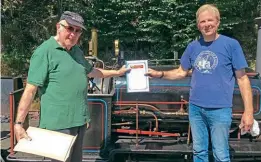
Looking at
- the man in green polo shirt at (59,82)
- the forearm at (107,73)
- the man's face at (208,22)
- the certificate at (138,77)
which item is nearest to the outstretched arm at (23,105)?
the man in green polo shirt at (59,82)

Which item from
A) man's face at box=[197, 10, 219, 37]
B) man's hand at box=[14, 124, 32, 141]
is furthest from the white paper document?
man's face at box=[197, 10, 219, 37]

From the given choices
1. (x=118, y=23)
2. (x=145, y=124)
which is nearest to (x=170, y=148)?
(x=145, y=124)

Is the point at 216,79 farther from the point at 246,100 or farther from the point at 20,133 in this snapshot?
the point at 20,133

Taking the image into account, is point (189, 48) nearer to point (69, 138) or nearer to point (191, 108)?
point (191, 108)

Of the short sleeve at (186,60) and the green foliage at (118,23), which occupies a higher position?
the green foliage at (118,23)

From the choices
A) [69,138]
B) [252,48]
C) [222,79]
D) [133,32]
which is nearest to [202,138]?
[222,79]

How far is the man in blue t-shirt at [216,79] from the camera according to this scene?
282cm

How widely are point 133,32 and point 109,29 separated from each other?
2.56ft

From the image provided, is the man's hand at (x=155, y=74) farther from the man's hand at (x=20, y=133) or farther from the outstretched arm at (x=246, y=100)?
the man's hand at (x=20, y=133)

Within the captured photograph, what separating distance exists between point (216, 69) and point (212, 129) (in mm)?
492

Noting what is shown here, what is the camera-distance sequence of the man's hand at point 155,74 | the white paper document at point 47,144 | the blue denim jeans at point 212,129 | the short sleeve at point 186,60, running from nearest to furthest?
the white paper document at point 47,144 → the blue denim jeans at point 212,129 → the short sleeve at point 186,60 → the man's hand at point 155,74

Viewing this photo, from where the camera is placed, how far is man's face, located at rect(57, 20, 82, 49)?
2598 mm

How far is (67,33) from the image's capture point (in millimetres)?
2617

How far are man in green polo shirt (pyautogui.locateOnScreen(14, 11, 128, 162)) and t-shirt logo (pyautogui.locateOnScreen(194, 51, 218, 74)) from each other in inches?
36.7
